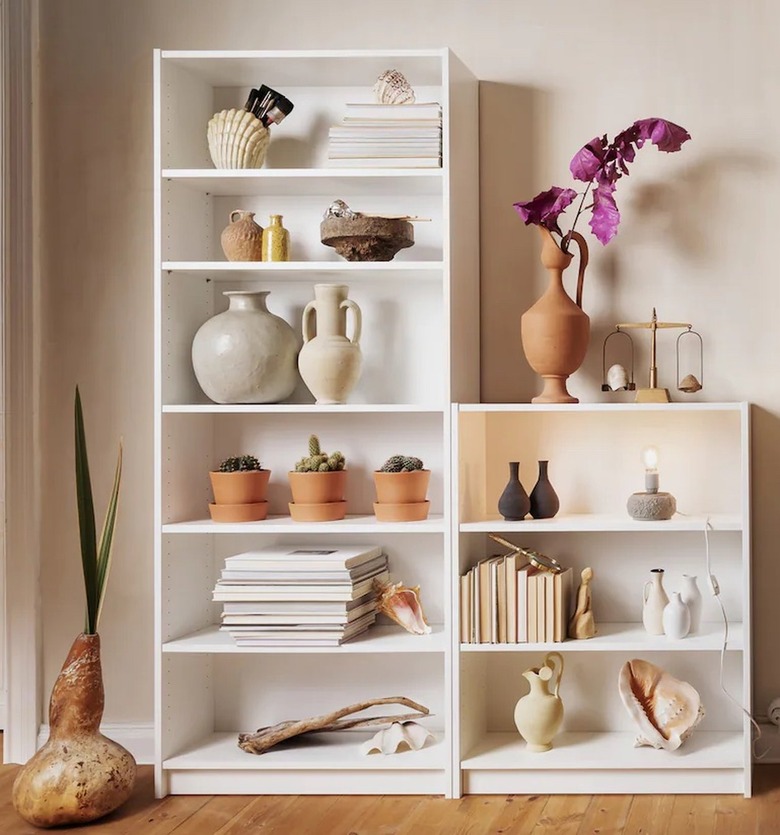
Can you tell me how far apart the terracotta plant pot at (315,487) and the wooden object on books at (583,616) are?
0.69 meters

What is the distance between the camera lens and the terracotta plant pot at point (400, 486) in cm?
263

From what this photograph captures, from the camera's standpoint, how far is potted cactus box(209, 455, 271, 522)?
8.75 ft

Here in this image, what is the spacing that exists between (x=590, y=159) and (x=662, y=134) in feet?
0.62

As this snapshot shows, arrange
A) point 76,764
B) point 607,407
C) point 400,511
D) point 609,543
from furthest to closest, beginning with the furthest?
point 609,543
point 400,511
point 607,407
point 76,764

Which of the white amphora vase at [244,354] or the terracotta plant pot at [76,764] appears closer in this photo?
the terracotta plant pot at [76,764]

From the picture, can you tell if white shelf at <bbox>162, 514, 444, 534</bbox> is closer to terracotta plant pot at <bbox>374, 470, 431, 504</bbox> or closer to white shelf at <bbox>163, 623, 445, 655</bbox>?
terracotta plant pot at <bbox>374, 470, 431, 504</bbox>

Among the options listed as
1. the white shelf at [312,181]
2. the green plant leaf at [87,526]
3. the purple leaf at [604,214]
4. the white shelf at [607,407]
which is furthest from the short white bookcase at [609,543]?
the green plant leaf at [87,526]

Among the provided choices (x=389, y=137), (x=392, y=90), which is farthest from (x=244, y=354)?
(x=392, y=90)

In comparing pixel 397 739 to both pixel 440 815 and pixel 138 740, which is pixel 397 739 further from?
pixel 138 740

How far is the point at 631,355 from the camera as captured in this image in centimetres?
283

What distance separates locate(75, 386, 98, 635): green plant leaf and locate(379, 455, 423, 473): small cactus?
2.44 ft

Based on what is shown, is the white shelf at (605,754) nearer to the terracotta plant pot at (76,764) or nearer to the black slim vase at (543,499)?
the black slim vase at (543,499)

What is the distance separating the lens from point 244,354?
2625mm

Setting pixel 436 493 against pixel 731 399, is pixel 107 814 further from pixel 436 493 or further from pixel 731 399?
pixel 731 399
